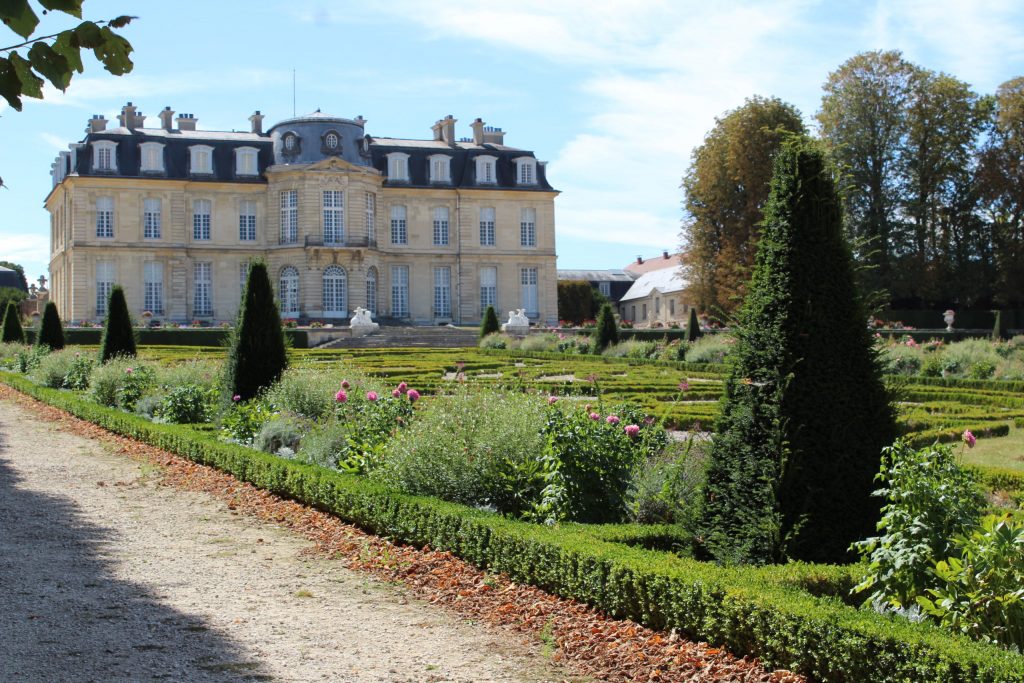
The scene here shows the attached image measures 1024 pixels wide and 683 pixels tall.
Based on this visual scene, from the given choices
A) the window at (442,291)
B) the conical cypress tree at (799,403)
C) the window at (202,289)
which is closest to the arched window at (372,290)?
the window at (442,291)

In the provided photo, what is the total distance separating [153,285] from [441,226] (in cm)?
1158

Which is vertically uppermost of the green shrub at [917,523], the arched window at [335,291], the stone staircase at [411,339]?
the arched window at [335,291]

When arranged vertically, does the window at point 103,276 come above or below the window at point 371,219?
below

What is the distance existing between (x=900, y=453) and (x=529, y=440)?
7.85ft

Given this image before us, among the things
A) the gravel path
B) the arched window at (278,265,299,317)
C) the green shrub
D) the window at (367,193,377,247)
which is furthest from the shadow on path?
the window at (367,193,377,247)

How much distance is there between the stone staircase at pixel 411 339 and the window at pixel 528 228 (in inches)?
373

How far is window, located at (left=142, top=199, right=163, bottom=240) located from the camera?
128ft

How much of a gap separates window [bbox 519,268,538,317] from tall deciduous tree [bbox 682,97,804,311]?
891 centimetres

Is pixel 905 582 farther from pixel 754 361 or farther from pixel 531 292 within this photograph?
pixel 531 292

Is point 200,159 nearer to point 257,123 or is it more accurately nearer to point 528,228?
point 257,123

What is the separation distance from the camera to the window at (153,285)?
39.1m

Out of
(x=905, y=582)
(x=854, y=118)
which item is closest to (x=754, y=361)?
(x=905, y=582)

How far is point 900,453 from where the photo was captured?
13.4 feet

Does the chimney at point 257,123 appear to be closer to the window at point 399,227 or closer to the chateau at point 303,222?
the chateau at point 303,222
